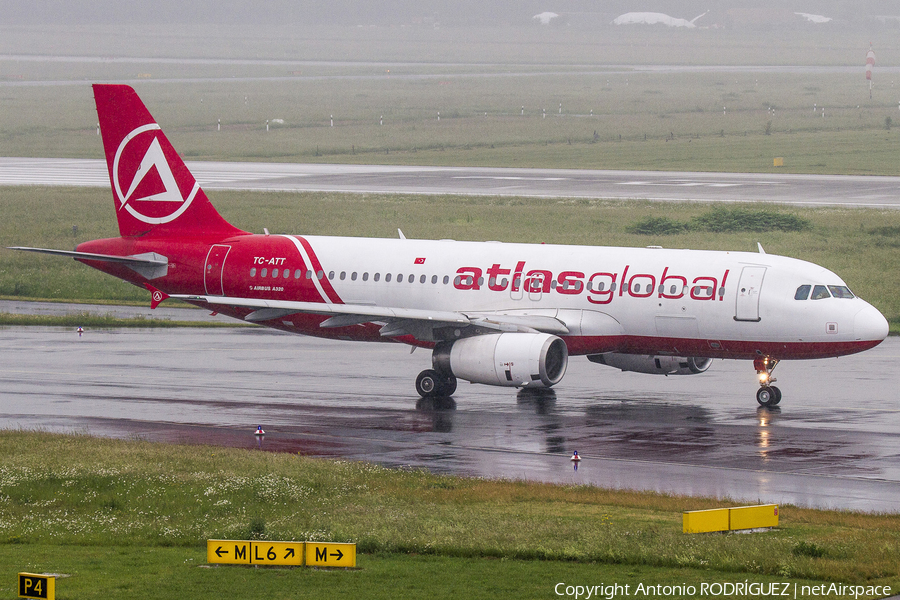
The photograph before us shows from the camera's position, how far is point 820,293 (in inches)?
1455

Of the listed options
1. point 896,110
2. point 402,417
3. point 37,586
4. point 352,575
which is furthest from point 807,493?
point 896,110

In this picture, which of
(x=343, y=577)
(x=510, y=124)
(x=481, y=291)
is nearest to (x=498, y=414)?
(x=481, y=291)

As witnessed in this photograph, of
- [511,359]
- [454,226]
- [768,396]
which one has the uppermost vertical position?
[454,226]

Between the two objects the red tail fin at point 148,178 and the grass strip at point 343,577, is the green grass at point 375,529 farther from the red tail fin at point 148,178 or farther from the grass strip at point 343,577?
the red tail fin at point 148,178

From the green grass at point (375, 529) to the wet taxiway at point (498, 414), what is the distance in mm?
2428

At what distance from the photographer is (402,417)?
3647cm

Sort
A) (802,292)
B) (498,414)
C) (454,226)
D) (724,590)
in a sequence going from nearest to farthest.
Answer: (724,590)
(802,292)
(498,414)
(454,226)

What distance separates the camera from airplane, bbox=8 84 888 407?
3684cm

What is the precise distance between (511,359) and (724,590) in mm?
17874

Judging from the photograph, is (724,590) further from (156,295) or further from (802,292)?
(156,295)

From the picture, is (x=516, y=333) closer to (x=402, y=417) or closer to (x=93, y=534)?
(x=402, y=417)

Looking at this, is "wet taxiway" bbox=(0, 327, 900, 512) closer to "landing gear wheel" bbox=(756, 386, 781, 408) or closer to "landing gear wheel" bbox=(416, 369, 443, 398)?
"landing gear wheel" bbox=(756, 386, 781, 408)

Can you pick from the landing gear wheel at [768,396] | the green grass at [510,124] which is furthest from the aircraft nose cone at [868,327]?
the green grass at [510,124]

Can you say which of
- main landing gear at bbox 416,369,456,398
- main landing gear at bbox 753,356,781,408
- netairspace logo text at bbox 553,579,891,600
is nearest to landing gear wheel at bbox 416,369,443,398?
main landing gear at bbox 416,369,456,398
